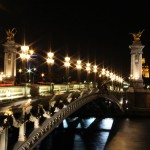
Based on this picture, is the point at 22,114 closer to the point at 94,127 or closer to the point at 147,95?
the point at 94,127

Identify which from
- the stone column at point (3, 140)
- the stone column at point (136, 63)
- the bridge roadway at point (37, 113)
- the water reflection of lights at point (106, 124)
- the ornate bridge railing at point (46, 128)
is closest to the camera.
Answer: the stone column at point (3, 140)

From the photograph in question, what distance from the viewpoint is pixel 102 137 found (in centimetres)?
3750

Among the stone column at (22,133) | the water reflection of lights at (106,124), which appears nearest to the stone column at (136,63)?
the water reflection of lights at (106,124)

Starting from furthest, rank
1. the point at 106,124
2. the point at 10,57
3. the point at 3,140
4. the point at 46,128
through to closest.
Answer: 1. the point at 106,124
2. the point at 10,57
3. the point at 46,128
4. the point at 3,140

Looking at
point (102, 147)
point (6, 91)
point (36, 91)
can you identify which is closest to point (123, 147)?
point (102, 147)

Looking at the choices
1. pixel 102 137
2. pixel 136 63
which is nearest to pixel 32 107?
pixel 102 137

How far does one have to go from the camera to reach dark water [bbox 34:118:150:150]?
32062 millimetres

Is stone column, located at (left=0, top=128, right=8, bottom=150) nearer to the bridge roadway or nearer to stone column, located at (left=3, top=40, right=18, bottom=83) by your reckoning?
the bridge roadway

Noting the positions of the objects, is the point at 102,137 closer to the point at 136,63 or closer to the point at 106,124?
the point at 106,124

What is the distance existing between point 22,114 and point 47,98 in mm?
6078

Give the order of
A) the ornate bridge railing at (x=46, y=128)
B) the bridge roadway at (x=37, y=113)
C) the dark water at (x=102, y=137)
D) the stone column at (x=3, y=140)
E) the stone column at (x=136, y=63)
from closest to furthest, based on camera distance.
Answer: the stone column at (x=3, y=140) < the bridge roadway at (x=37, y=113) < the ornate bridge railing at (x=46, y=128) < the dark water at (x=102, y=137) < the stone column at (x=136, y=63)

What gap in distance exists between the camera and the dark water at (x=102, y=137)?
3206cm

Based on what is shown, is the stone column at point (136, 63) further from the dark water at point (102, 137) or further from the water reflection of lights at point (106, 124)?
the dark water at point (102, 137)

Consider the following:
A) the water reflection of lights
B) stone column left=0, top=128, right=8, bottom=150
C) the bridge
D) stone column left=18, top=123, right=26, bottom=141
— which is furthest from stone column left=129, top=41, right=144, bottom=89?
stone column left=0, top=128, right=8, bottom=150
